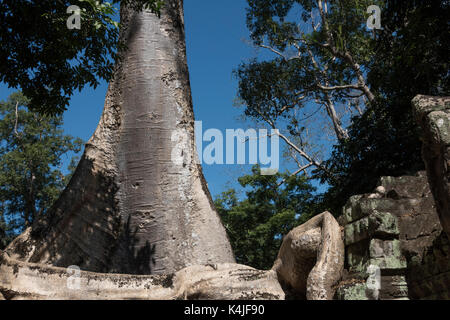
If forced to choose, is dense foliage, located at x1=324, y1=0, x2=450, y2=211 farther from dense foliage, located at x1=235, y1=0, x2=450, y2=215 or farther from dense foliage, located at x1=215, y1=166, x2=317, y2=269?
dense foliage, located at x1=215, y1=166, x2=317, y2=269

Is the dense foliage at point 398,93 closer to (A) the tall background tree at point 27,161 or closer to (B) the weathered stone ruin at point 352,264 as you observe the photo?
(B) the weathered stone ruin at point 352,264

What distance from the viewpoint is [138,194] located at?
4.21m

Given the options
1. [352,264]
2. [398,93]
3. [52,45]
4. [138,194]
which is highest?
[398,93]

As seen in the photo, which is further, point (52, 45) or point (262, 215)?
point (262, 215)

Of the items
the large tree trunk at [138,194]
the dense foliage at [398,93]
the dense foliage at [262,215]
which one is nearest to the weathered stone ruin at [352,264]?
the large tree trunk at [138,194]

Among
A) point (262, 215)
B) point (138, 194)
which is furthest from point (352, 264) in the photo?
point (262, 215)

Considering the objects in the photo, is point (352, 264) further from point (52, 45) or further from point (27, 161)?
point (27, 161)

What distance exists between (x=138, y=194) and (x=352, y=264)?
7.51ft

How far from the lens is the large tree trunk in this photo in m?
4.07

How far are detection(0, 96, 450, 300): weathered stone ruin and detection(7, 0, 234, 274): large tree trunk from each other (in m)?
0.89

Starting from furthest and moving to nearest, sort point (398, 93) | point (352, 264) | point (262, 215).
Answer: point (262, 215) → point (398, 93) → point (352, 264)

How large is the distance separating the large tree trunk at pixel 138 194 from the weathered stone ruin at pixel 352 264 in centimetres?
89

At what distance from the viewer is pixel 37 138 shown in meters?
17.4
